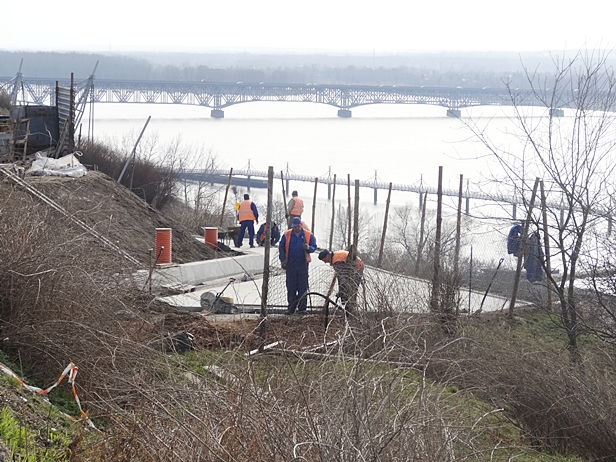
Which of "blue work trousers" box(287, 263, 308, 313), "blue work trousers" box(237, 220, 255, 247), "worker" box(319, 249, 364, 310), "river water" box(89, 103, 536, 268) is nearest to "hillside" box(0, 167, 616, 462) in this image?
"worker" box(319, 249, 364, 310)

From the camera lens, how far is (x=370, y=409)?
526 centimetres

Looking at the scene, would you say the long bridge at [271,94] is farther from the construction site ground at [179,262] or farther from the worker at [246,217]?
the construction site ground at [179,262]

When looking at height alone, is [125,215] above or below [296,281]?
above

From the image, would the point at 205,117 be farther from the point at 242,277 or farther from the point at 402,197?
the point at 242,277

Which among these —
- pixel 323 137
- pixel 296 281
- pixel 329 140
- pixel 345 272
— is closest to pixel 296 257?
pixel 296 281

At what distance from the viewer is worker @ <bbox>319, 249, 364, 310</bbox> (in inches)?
484

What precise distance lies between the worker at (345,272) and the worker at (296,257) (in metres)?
0.32

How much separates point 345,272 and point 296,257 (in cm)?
109

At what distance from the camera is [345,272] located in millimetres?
13047

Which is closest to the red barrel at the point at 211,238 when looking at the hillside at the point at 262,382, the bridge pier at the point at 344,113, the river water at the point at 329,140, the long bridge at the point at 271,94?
the hillside at the point at 262,382

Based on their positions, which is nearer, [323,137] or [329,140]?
[329,140]

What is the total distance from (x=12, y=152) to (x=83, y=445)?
1416cm

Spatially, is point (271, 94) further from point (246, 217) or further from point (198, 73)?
point (246, 217)

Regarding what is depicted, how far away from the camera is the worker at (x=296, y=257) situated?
13.8 m
